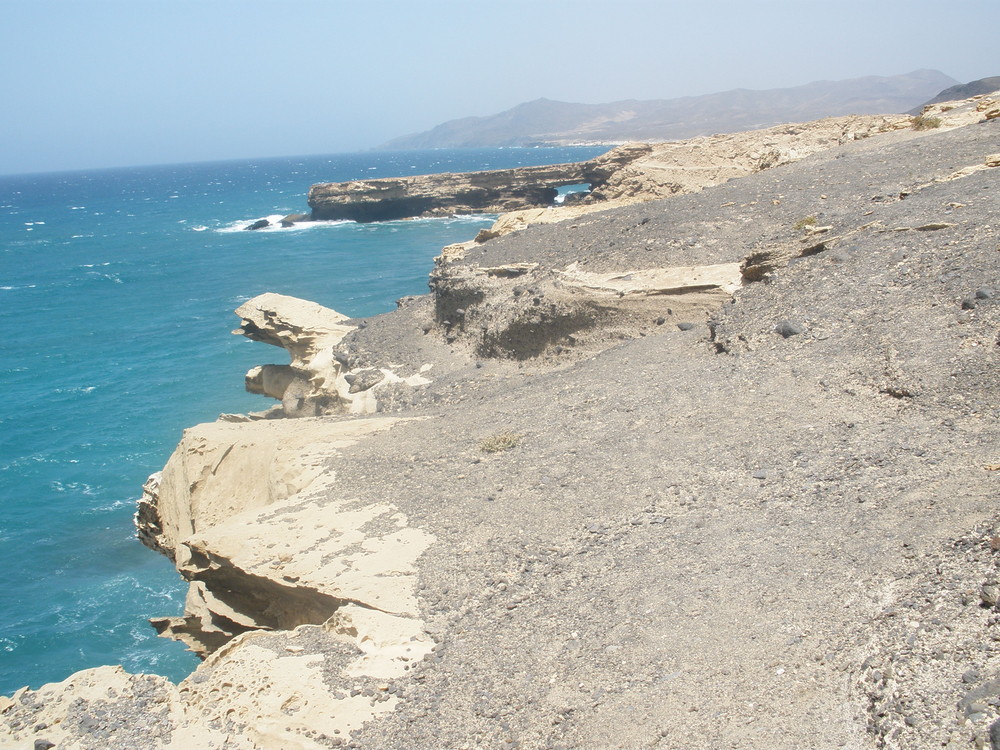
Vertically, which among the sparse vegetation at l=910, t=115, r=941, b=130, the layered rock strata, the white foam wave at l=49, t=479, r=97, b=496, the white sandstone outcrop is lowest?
the white foam wave at l=49, t=479, r=97, b=496

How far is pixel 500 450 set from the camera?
Answer: 30.3 feet

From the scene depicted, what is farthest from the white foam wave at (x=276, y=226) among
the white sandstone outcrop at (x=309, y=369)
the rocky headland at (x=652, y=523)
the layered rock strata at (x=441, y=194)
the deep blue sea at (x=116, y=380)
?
the rocky headland at (x=652, y=523)

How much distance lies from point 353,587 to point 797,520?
12.7 ft

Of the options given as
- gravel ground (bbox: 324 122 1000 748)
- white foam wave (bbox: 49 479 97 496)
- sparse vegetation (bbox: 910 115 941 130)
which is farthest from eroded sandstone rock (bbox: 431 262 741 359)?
white foam wave (bbox: 49 479 97 496)

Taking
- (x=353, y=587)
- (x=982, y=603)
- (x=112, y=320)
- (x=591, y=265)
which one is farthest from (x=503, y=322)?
(x=112, y=320)

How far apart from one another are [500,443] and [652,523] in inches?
115

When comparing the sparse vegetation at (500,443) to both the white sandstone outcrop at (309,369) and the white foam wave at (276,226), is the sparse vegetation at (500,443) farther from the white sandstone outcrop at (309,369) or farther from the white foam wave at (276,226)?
the white foam wave at (276,226)

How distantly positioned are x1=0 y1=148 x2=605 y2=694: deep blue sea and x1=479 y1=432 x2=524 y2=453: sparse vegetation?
28.9 ft

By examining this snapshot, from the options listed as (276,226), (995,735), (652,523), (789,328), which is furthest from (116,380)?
(276,226)

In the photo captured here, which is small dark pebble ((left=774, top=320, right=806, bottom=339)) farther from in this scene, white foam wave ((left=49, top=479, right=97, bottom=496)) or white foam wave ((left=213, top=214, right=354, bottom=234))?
white foam wave ((left=213, top=214, right=354, bottom=234))

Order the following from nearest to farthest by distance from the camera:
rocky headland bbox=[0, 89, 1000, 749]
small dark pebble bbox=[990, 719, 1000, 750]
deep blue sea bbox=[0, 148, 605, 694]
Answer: small dark pebble bbox=[990, 719, 1000, 750]
rocky headland bbox=[0, 89, 1000, 749]
deep blue sea bbox=[0, 148, 605, 694]

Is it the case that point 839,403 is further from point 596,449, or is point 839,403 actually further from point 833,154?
point 833,154

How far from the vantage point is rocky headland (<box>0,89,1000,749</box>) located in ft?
14.8

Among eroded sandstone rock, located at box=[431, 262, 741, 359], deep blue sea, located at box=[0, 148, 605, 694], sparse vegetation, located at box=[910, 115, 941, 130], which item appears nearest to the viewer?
eroded sandstone rock, located at box=[431, 262, 741, 359]
